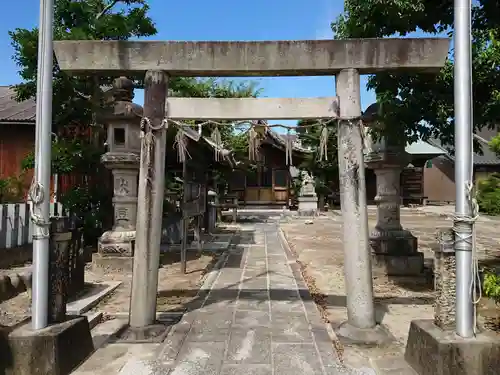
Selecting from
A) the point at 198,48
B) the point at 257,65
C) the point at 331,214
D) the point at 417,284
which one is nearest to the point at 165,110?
the point at 198,48

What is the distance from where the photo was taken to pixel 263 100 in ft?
16.2

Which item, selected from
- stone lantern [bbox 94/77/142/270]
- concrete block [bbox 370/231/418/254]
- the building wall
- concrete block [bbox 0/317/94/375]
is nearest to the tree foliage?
concrete block [bbox 370/231/418/254]

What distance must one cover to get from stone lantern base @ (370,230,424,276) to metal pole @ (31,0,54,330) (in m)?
6.70

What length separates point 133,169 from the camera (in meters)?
9.05

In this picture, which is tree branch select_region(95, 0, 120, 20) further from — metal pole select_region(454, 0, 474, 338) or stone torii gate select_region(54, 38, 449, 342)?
metal pole select_region(454, 0, 474, 338)

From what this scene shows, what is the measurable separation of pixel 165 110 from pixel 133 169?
439 centimetres

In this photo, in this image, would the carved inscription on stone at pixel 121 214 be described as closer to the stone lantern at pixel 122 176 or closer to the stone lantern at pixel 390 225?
the stone lantern at pixel 122 176

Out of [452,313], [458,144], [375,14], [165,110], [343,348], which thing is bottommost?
[343,348]

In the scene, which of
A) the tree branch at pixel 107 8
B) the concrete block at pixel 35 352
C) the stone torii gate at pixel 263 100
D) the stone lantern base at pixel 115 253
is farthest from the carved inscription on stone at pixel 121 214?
the tree branch at pixel 107 8

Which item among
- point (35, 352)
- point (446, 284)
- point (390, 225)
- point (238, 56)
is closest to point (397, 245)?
point (390, 225)

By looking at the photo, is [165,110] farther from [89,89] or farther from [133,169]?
[89,89]

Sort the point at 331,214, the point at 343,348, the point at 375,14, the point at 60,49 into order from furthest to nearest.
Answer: the point at 331,214
the point at 375,14
the point at 60,49
the point at 343,348

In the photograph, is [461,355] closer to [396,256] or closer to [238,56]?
[238,56]

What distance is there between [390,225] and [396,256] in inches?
29.2
